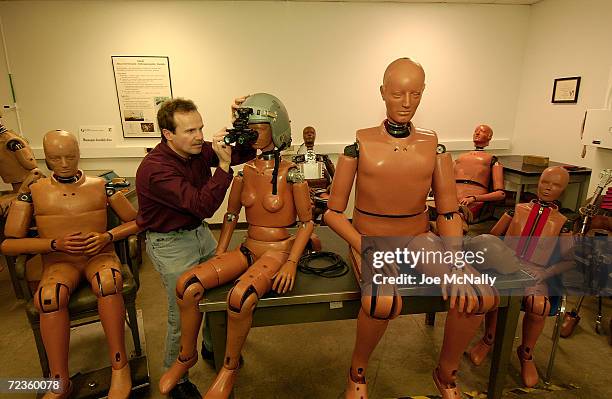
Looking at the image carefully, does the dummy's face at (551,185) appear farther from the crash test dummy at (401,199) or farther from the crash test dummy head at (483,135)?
the crash test dummy head at (483,135)

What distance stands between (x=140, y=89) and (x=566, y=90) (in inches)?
225

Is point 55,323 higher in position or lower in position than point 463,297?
lower

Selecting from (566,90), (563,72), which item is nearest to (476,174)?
(566,90)

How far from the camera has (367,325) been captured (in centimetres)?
171

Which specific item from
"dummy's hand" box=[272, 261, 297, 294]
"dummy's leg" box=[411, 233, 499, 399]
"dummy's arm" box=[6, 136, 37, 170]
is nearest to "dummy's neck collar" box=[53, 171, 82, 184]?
"dummy's hand" box=[272, 261, 297, 294]

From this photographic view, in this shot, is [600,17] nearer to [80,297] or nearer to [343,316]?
[343,316]

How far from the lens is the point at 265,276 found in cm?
176

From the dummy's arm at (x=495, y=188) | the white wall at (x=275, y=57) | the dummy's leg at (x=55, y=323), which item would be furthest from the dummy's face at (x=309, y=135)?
the dummy's leg at (x=55, y=323)

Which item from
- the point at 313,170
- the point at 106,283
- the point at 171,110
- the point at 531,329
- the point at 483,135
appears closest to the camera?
the point at 171,110

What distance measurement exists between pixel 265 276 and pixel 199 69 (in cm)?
409

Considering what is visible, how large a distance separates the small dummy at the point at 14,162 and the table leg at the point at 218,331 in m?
2.95

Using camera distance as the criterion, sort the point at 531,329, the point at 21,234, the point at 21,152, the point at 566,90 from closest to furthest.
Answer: the point at 21,234 → the point at 531,329 → the point at 21,152 → the point at 566,90

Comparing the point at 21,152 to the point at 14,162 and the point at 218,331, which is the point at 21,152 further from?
the point at 218,331

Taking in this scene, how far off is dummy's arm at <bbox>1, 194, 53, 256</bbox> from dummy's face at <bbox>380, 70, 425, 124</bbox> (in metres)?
2.15
